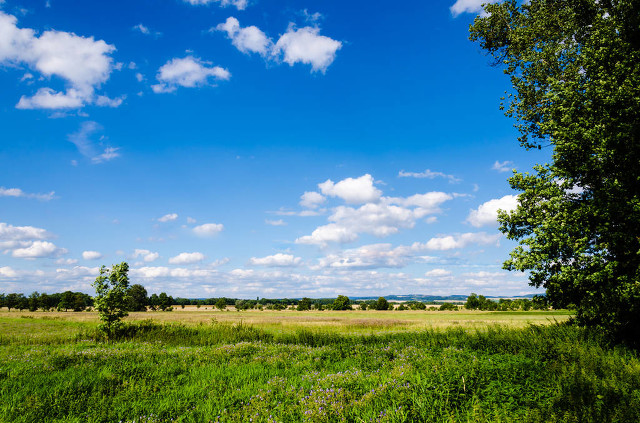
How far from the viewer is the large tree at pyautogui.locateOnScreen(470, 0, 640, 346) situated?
1102 cm

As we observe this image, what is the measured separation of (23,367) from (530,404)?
14.3 m

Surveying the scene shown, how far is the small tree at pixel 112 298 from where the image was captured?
22.0m

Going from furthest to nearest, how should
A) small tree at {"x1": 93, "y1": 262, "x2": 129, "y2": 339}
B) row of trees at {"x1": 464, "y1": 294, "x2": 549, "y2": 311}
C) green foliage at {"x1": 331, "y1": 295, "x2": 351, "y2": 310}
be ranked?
green foliage at {"x1": 331, "y1": 295, "x2": 351, "y2": 310} → row of trees at {"x1": 464, "y1": 294, "x2": 549, "y2": 311} → small tree at {"x1": 93, "y1": 262, "x2": 129, "y2": 339}

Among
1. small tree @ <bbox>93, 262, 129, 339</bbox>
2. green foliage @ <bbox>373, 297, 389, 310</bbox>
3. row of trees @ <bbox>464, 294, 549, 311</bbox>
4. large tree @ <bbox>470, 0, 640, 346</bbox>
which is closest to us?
large tree @ <bbox>470, 0, 640, 346</bbox>

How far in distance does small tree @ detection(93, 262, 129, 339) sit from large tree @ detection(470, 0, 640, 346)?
23637 mm

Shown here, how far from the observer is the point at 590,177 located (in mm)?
12992

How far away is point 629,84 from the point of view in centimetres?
1159

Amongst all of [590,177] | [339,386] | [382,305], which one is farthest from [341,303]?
[339,386]

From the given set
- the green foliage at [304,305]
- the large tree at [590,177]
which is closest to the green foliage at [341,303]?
the green foliage at [304,305]

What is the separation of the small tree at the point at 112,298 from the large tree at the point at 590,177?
23.6 meters

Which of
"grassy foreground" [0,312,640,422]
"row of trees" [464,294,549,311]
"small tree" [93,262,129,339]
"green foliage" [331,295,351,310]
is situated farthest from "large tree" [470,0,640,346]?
"green foliage" [331,295,351,310]

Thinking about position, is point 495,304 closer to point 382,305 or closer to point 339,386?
point 382,305

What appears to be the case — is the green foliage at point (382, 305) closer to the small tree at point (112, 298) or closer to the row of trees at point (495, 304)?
the row of trees at point (495, 304)

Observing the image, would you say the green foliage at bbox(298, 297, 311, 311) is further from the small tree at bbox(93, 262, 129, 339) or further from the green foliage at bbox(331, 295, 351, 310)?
the small tree at bbox(93, 262, 129, 339)
